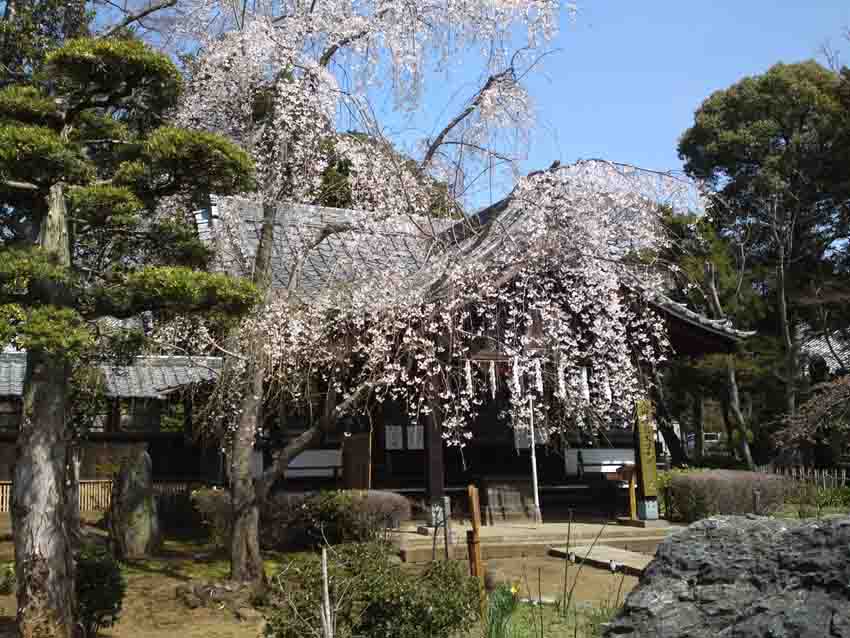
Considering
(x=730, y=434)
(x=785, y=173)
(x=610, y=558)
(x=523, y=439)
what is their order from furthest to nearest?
(x=785, y=173)
(x=730, y=434)
(x=523, y=439)
(x=610, y=558)

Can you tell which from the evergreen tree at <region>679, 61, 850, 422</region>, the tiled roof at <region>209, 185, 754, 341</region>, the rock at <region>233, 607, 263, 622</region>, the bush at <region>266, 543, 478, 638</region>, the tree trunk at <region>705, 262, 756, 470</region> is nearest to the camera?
the bush at <region>266, 543, 478, 638</region>

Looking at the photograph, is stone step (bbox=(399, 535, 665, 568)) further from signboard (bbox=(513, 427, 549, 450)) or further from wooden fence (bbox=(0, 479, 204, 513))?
wooden fence (bbox=(0, 479, 204, 513))

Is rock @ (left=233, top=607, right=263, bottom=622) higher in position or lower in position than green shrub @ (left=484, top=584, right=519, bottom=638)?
lower

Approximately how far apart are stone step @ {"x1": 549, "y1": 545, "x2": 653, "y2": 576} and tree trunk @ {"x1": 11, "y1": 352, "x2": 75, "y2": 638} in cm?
561

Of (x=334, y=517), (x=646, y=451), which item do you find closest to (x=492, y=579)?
(x=334, y=517)

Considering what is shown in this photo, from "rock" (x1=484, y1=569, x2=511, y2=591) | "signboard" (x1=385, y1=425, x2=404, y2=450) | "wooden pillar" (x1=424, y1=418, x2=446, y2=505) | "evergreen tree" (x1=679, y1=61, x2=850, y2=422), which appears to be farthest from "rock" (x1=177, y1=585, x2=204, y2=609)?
"evergreen tree" (x1=679, y1=61, x2=850, y2=422)

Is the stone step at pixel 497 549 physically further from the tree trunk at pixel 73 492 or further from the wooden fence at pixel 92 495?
the wooden fence at pixel 92 495

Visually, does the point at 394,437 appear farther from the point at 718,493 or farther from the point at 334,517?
the point at 718,493

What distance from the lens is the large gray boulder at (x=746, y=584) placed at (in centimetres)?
350

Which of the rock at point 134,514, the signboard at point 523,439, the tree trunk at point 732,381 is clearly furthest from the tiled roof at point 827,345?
the rock at point 134,514

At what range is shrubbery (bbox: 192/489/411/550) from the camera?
11.9 m

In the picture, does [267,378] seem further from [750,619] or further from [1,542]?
[750,619]

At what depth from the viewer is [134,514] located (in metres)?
11.7

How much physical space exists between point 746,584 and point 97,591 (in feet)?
18.9
